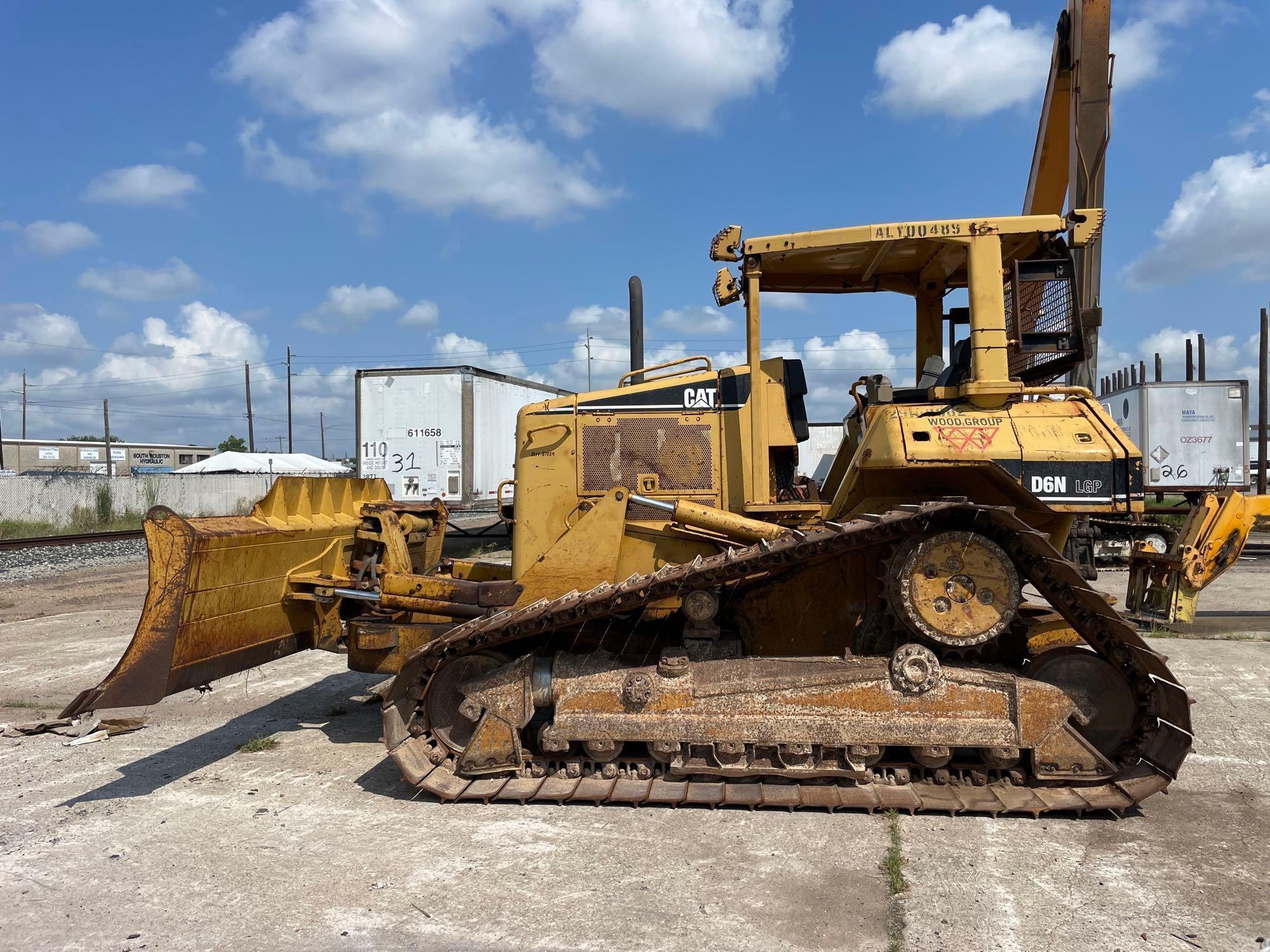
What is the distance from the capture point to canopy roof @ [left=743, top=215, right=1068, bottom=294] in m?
5.12

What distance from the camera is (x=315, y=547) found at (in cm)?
620

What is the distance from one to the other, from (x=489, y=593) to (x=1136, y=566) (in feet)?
22.4

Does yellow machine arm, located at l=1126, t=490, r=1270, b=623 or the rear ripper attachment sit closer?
the rear ripper attachment

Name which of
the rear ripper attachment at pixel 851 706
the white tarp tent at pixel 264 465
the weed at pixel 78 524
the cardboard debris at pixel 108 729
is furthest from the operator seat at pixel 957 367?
the white tarp tent at pixel 264 465

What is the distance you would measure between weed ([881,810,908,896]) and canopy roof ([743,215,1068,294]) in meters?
3.44

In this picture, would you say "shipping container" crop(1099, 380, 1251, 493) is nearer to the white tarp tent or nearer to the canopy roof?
the canopy roof

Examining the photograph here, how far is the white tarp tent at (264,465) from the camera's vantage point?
48.1 metres

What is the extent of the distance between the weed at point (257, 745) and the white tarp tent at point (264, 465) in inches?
1673

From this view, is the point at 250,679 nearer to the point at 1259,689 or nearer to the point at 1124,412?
the point at 1259,689

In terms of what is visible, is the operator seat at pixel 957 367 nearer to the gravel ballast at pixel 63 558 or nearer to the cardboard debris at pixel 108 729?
the cardboard debris at pixel 108 729

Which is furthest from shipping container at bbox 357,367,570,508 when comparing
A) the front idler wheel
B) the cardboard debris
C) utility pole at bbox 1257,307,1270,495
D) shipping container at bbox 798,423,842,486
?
utility pole at bbox 1257,307,1270,495

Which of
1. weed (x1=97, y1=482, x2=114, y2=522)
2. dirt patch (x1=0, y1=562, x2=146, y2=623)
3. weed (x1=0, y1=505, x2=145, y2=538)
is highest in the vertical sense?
weed (x1=97, y1=482, x2=114, y2=522)

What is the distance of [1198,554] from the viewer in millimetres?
7230

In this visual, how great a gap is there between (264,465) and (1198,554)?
51414 millimetres
